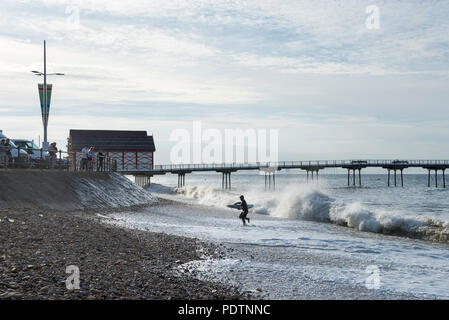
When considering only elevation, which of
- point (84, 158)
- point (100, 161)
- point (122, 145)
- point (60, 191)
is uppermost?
point (122, 145)

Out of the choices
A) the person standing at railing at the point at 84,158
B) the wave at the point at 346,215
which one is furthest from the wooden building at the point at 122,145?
the person standing at railing at the point at 84,158

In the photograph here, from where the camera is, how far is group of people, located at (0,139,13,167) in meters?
24.3

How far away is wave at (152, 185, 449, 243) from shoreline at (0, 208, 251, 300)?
1013 cm

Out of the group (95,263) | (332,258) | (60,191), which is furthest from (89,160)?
(95,263)

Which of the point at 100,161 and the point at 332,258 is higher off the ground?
the point at 100,161

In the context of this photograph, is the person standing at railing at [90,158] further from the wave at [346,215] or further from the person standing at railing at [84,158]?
the wave at [346,215]

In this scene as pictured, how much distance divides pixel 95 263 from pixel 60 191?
47.7ft

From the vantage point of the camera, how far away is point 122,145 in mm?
72625

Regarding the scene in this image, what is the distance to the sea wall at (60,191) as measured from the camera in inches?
768

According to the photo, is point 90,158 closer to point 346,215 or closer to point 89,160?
point 89,160

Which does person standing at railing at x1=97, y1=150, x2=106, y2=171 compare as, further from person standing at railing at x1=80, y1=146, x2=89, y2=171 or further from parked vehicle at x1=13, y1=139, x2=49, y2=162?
parked vehicle at x1=13, y1=139, x2=49, y2=162

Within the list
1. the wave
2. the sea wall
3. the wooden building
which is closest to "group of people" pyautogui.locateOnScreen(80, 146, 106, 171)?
the sea wall
